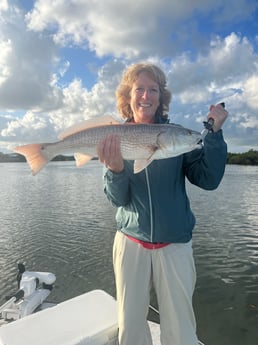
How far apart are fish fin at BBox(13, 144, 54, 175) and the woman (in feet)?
2.41

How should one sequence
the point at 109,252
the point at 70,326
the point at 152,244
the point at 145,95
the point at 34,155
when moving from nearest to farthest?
the point at 152,244, the point at 145,95, the point at 34,155, the point at 70,326, the point at 109,252

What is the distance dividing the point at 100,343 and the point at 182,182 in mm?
1890

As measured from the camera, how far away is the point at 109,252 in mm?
14188

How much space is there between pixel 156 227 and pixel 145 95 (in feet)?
4.21

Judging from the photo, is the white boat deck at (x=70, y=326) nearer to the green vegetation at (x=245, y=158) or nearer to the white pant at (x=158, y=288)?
the white pant at (x=158, y=288)

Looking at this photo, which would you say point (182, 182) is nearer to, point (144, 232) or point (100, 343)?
point (144, 232)

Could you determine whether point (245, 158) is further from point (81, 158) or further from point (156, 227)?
point (156, 227)

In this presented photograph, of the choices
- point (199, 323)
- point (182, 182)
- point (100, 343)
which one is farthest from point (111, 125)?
point (199, 323)

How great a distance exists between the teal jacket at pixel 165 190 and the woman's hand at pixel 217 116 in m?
0.06

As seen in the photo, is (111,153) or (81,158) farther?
(81,158)

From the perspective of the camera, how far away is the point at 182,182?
343 cm

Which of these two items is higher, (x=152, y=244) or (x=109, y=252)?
(x=152, y=244)

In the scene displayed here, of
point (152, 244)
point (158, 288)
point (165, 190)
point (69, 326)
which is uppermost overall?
point (165, 190)

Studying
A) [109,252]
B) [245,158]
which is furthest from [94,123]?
[245,158]
